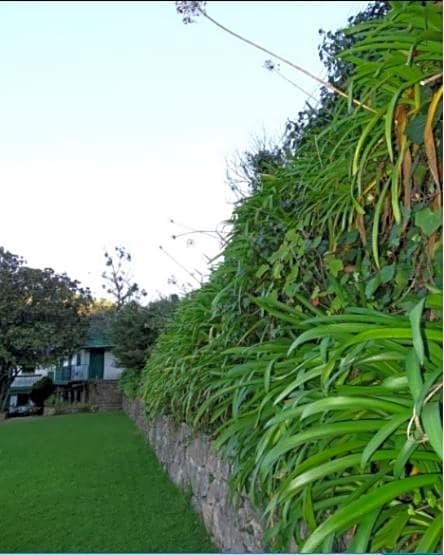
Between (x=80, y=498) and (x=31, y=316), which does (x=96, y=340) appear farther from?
(x=80, y=498)

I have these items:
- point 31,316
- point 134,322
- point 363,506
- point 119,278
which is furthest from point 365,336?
point 134,322

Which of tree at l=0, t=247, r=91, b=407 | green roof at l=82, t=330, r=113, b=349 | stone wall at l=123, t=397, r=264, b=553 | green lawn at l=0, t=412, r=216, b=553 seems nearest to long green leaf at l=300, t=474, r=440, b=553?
stone wall at l=123, t=397, r=264, b=553

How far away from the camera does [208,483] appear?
2.47 m

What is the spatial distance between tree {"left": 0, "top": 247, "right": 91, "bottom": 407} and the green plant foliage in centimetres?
106

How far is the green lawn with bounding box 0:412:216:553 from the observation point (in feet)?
5.77

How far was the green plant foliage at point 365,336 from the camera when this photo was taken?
2.75 ft

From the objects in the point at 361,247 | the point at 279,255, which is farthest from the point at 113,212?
the point at 361,247

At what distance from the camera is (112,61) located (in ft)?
5.27

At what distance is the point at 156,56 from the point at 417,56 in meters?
0.90

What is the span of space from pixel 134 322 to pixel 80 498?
218cm

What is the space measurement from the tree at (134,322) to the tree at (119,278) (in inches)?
7.7

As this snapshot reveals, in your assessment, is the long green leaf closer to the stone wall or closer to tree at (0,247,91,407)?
the stone wall

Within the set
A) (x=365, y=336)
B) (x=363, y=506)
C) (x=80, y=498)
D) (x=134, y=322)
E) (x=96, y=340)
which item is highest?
(x=134, y=322)

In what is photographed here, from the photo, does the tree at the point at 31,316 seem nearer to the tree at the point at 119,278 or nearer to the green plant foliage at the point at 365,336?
the tree at the point at 119,278
